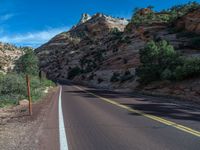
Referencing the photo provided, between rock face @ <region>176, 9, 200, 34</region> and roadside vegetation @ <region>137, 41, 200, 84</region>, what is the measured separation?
22.2m

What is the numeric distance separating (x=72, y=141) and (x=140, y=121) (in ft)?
13.0

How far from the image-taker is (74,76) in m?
90.8

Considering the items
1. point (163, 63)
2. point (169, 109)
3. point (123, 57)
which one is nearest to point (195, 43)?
point (163, 63)

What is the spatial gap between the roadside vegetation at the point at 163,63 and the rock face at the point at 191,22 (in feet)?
72.8

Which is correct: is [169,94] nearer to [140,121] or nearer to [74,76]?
[140,121]

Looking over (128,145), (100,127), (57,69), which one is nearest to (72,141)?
(128,145)

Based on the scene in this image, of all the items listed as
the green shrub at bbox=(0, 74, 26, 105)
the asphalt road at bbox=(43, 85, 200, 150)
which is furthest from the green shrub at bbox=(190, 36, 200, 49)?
the asphalt road at bbox=(43, 85, 200, 150)

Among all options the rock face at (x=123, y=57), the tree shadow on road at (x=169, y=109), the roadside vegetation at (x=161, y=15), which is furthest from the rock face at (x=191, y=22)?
the tree shadow on road at (x=169, y=109)

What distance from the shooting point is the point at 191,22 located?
56000mm

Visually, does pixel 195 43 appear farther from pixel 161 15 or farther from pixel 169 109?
pixel 161 15

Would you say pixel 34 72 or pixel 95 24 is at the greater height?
pixel 95 24

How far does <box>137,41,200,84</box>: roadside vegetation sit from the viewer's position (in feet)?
90.3

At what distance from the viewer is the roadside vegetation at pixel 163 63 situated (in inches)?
1083

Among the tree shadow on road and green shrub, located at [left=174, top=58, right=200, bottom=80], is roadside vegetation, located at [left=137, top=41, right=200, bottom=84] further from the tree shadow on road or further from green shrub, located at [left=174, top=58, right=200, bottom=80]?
the tree shadow on road
